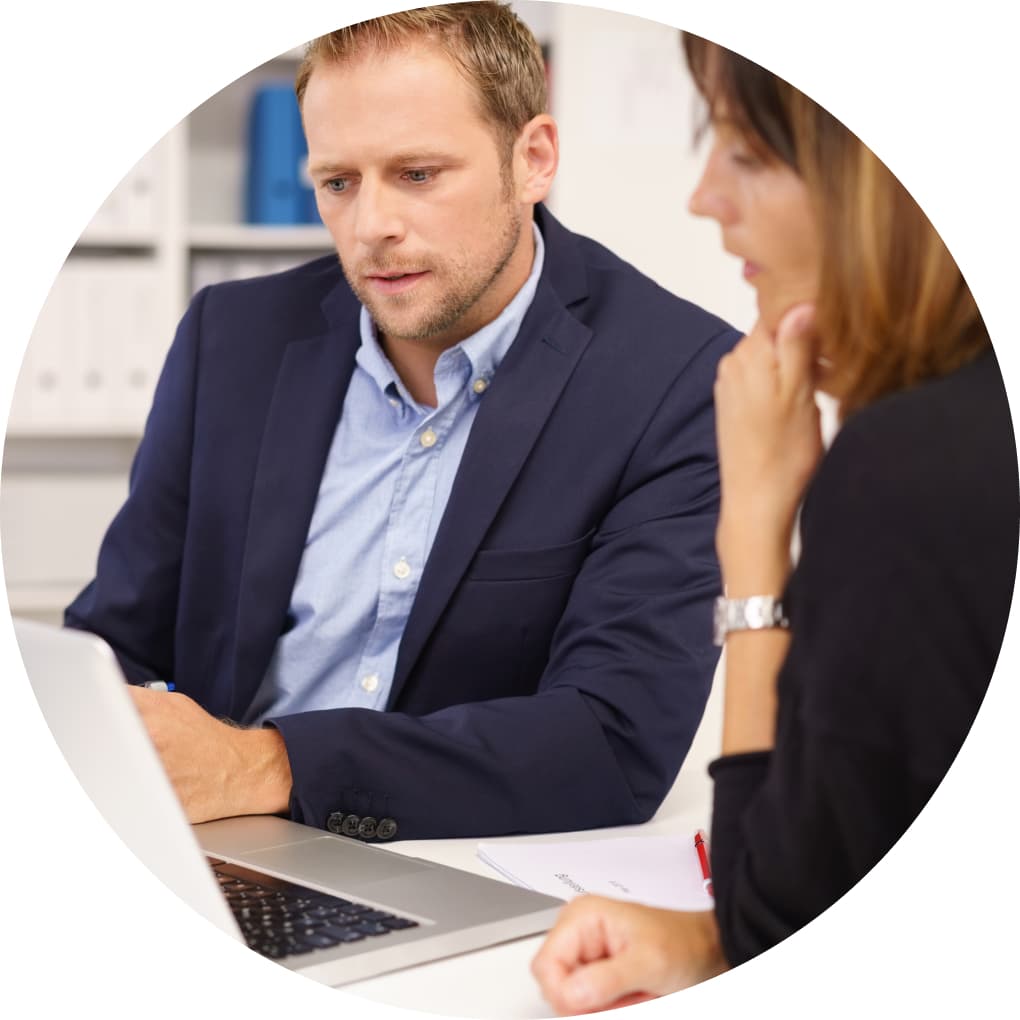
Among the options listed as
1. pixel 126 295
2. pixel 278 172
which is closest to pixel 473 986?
pixel 126 295

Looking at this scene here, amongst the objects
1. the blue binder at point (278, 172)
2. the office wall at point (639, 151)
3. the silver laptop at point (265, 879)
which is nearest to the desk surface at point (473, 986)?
the silver laptop at point (265, 879)

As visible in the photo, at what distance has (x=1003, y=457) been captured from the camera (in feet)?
2.77

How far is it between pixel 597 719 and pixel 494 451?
0.27m

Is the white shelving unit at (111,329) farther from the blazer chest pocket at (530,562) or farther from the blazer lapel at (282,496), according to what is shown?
the blazer chest pocket at (530,562)

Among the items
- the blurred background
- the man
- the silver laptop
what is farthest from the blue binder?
the silver laptop

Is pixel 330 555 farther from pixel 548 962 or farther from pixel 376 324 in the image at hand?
pixel 548 962

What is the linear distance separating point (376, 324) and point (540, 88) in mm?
310

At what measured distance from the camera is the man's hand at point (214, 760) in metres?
1.18

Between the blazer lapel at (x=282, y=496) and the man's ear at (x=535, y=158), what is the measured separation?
263mm

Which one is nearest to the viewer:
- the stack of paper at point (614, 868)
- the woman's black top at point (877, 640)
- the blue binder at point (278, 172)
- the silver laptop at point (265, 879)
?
the woman's black top at point (877, 640)

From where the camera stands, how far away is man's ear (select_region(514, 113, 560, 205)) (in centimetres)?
147

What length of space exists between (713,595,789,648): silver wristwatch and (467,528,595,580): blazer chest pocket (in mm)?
432

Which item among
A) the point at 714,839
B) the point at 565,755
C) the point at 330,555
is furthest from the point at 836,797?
the point at 330,555

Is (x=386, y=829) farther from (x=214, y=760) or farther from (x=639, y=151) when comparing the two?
(x=639, y=151)
